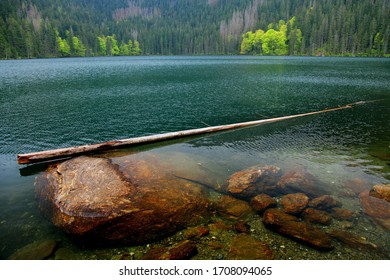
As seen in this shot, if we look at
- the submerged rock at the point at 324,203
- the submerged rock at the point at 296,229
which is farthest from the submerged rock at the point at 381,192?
the submerged rock at the point at 296,229

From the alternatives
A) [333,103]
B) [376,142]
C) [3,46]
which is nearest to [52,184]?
[376,142]

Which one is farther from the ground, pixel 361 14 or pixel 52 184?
pixel 361 14

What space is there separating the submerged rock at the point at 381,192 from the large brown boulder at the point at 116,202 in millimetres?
9336

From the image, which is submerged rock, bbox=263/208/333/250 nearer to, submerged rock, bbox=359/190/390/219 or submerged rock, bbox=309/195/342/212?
submerged rock, bbox=309/195/342/212

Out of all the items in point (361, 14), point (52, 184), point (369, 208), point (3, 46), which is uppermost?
point (361, 14)

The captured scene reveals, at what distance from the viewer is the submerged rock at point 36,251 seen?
973 cm

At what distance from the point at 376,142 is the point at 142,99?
3287 centimetres

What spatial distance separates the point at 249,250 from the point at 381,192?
907 cm

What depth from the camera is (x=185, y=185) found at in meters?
14.6

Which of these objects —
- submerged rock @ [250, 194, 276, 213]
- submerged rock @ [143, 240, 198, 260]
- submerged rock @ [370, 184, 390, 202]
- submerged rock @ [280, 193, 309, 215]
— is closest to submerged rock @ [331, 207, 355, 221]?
submerged rock @ [280, 193, 309, 215]

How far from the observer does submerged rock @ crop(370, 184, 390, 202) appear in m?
13.4

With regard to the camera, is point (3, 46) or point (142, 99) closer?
point (142, 99)
